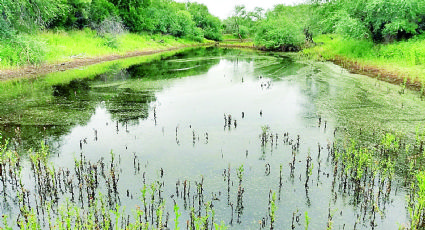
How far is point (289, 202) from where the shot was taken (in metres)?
6.09

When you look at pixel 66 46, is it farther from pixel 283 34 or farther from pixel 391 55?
pixel 283 34

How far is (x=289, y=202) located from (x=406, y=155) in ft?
13.2

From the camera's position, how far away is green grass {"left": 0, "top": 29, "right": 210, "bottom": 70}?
20.2 metres

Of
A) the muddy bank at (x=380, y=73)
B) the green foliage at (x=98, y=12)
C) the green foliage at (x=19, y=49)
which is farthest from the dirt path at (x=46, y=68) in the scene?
the muddy bank at (x=380, y=73)

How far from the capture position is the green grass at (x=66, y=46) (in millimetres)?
20172

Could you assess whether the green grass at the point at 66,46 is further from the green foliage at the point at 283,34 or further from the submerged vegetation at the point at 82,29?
the green foliage at the point at 283,34

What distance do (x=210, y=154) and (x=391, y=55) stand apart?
17.8 m

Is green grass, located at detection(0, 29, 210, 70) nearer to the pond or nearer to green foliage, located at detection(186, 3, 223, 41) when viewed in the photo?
the pond

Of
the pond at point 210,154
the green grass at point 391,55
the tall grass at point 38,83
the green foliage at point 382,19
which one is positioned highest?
the green foliage at point 382,19

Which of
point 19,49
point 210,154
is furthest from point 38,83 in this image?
point 210,154

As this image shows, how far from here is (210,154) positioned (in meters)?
8.50

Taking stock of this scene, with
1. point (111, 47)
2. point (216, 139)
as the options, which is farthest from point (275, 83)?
point (111, 47)

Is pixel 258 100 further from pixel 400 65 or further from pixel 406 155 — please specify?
pixel 400 65

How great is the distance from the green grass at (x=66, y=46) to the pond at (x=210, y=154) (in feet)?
11.0
